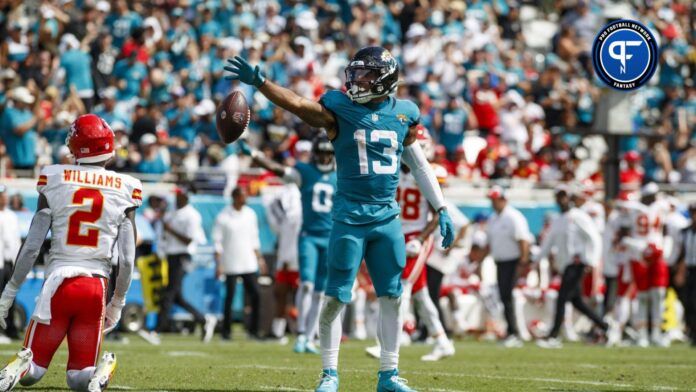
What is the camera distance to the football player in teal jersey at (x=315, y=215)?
12.9 m

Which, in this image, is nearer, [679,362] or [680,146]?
[679,362]

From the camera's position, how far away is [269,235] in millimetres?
17797

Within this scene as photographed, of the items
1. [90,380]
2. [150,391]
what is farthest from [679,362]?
[90,380]

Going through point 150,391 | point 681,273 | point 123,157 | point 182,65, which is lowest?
point 150,391

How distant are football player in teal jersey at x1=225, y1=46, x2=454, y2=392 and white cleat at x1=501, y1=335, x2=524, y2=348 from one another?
749cm

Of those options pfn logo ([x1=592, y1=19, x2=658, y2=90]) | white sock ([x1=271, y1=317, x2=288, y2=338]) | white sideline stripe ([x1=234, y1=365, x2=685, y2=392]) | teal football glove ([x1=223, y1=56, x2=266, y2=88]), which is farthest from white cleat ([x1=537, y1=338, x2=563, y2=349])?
teal football glove ([x1=223, y1=56, x2=266, y2=88])

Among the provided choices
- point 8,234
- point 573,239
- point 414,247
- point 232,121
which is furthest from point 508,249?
point 232,121

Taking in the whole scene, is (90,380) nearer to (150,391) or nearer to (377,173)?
(150,391)

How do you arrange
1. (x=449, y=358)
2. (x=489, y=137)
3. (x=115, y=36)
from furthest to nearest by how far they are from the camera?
(x=489, y=137) → (x=115, y=36) → (x=449, y=358)

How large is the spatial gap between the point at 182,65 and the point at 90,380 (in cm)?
1409

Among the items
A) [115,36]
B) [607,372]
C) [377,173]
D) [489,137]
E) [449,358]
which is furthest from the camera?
[489,137]

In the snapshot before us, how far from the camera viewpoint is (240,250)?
1562cm

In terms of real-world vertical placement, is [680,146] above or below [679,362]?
above

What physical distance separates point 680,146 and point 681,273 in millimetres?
6413
